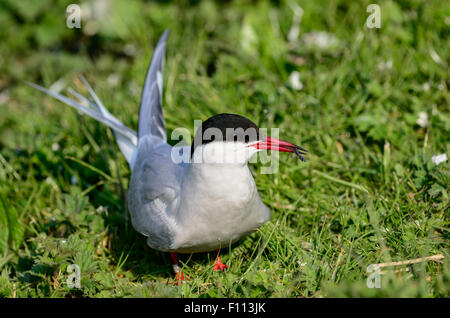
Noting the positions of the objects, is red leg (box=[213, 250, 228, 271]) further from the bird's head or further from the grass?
the bird's head

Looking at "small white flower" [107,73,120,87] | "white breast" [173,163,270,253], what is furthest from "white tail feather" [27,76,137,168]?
"small white flower" [107,73,120,87]

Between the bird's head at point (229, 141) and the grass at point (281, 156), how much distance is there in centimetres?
46

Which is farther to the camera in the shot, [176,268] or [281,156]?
[281,156]

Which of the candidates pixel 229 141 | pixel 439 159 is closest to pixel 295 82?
pixel 439 159

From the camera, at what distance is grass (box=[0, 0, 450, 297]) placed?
7.68 ft

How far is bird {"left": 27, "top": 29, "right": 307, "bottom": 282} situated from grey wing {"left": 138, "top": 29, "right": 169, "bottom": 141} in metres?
0.41

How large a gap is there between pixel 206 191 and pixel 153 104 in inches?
44.4

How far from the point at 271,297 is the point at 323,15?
299 cm

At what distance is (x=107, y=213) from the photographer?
10.2 feet

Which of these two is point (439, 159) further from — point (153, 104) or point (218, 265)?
point (153, 104)

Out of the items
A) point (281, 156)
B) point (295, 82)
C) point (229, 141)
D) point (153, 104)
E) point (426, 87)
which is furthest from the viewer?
point (295, 82)

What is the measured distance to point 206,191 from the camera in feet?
7.64

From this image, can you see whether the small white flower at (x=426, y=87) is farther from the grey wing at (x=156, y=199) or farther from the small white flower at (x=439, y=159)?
the grey wing at (x=156, y=199)

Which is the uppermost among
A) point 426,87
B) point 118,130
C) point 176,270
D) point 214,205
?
point 426,87
